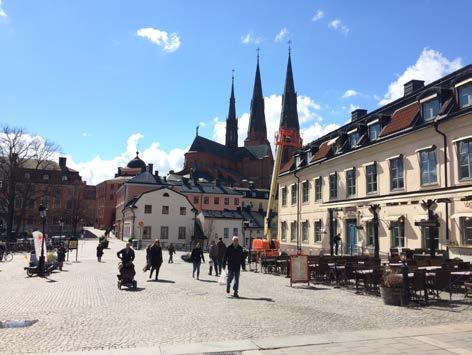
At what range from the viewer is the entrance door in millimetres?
28844

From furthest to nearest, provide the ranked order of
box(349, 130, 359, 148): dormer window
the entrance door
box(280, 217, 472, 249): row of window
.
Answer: box(349, 130, 359, 148): dormer window, the entrance door, box(280, 217, 472, 249): row of window

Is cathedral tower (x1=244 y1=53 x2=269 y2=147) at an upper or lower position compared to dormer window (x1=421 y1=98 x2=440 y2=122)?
upper

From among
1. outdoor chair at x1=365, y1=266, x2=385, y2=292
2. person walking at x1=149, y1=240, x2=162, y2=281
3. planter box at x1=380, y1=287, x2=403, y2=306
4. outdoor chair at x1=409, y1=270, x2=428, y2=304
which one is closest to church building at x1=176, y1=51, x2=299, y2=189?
person walking at x1=149, y1=240, x2=162, y2=281

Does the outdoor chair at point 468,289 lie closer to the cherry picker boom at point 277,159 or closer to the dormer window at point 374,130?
the dormer window at point 374,130

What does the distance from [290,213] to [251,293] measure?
1036 inches

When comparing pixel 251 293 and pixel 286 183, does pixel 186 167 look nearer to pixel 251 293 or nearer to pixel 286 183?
pixel 286 183

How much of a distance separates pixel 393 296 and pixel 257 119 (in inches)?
4572

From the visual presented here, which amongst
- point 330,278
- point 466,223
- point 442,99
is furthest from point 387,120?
point 330,278

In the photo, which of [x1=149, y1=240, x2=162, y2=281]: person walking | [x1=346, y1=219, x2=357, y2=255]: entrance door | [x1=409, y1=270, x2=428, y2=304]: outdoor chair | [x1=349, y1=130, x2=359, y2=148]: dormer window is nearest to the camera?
[x1=409, y1=270, x2=428, y2=304]: outdoor chair

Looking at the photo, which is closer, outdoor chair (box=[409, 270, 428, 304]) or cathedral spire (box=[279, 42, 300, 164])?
outdoor chair (box=[409, 270, 428, 304])

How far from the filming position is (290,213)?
40.7 m

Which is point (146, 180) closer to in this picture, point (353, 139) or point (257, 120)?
point (353, 139)

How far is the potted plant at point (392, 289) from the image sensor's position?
12.0 meters

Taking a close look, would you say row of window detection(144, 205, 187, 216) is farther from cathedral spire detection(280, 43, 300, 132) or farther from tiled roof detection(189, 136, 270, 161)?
cathedral spire detection(280, 43, 300, 132)
